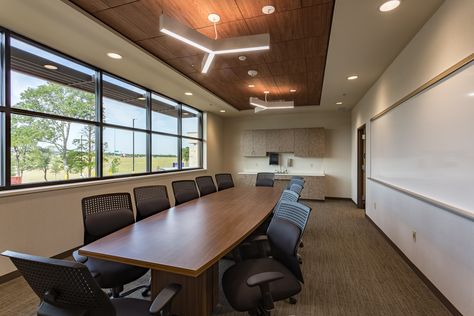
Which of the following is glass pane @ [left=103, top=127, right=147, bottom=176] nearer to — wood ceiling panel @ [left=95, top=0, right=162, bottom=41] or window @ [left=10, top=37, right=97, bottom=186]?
window @ [left=10, top=37, right=97, bottom=186]

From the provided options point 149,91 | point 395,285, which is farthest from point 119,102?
point 395,285

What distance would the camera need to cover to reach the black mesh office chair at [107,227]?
1.76m

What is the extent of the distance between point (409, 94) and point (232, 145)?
5.90m

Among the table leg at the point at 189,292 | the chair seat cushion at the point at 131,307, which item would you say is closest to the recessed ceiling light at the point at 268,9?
the table leg at the point at 189,292

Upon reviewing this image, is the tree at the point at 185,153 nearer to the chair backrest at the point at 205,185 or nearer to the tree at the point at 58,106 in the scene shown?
the chair backrest at the point at 205,185

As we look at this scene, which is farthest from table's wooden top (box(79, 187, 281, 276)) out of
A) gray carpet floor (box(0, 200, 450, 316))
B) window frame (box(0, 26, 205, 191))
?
window frame (box(0, 26, 205, 191))

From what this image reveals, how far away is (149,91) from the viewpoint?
15.9ft

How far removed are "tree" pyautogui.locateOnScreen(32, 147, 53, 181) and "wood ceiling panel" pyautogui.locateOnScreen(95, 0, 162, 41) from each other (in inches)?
73.6

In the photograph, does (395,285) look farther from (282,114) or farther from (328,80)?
(282,114)

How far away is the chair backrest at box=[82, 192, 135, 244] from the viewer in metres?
1.97

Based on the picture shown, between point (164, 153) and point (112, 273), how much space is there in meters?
3.85

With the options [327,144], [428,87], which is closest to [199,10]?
[428,87]

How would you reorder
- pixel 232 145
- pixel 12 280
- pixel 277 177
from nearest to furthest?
pixel 12 280 → pixel 277 177 → pixel 232 145

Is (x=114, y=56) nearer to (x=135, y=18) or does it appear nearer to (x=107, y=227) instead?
(x=135, y=18)
